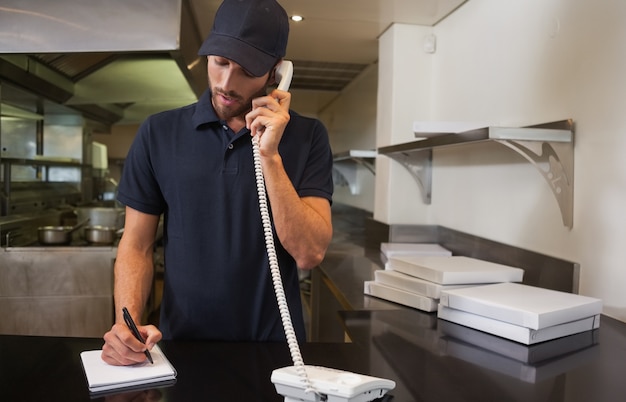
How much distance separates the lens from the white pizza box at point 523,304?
117 cm

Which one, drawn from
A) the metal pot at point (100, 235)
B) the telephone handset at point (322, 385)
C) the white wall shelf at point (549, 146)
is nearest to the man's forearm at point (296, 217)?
the telephone handset at point (322, 385)

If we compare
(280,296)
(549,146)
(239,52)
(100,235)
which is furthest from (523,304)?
(100,235)

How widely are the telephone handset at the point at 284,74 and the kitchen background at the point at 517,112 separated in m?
0.90

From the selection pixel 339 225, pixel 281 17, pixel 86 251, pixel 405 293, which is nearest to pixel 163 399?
pixel 281 17

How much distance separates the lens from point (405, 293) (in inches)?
64.1

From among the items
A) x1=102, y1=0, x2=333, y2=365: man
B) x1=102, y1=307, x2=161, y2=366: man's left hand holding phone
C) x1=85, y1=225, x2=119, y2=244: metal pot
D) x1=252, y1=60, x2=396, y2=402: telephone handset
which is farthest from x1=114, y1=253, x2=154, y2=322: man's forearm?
x1=85, y1=225, x2=119, y2=244: metal pot

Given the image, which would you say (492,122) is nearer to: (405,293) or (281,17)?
(405,293)

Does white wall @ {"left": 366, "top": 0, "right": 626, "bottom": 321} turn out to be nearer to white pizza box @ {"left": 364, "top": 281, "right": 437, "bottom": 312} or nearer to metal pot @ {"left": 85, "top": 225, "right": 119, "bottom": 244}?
white pizza box @ {"left": 364, "top": 281, "right": 437, "bottom": 312}

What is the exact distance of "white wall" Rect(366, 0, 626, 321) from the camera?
138 centimetres

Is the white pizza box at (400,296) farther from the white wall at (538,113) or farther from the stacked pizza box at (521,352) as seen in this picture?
the white wall at (538,113)

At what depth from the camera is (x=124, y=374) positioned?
829mm

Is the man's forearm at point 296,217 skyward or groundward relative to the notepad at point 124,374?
skyward

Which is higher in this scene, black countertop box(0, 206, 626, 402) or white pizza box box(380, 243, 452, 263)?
white pizza box box(380, 243, 452, 263)

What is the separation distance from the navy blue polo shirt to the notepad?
304 millimetres
